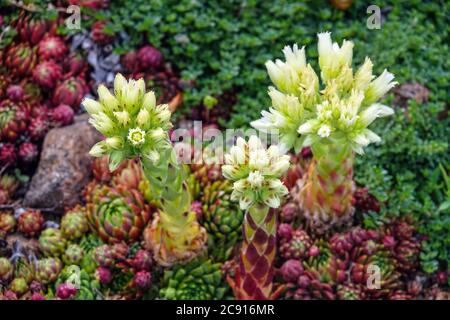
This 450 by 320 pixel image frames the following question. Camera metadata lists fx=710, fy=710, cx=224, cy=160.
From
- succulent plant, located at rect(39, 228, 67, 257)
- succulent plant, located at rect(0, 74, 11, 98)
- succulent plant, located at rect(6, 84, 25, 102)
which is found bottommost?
succulent plant, located at rect(39, 228, 67, 257)

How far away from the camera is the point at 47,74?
13.5 ft

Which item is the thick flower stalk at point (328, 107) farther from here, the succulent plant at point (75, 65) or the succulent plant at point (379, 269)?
the succulent plant at point (75, 65)

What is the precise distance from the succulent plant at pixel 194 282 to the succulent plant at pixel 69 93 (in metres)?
1.23

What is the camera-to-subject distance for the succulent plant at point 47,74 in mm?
4121

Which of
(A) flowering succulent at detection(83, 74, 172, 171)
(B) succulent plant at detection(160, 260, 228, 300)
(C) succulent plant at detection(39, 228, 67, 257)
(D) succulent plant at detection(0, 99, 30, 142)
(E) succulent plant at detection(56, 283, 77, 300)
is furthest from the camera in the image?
(D) succulent plant at detection(0, 99, 30, 142)

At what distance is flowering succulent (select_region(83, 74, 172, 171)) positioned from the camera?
2881 mm

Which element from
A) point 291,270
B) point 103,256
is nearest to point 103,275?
point 103,256

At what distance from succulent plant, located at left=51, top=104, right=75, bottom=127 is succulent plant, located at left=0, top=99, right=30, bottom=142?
15cm

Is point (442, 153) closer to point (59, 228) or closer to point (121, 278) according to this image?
point (121, 278)

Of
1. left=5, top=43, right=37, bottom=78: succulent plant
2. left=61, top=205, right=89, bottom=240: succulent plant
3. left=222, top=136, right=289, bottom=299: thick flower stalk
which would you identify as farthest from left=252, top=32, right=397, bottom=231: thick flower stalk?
left=5, top=43, right=37, bottom=78: succulent plant

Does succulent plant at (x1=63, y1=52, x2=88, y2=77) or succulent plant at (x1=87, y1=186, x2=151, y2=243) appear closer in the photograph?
succulent plant at (x1=87, y1=186, x2=151, y2=243)

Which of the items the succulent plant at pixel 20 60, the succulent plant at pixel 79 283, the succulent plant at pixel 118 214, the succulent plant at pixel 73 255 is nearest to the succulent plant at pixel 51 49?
the succulent plant at pixel 20 60

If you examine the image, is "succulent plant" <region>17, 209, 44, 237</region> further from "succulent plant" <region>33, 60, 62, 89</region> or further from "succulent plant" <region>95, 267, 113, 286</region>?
"succulent plant" <region>33, 60, 62, 89</region>

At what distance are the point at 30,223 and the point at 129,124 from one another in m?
1.15
